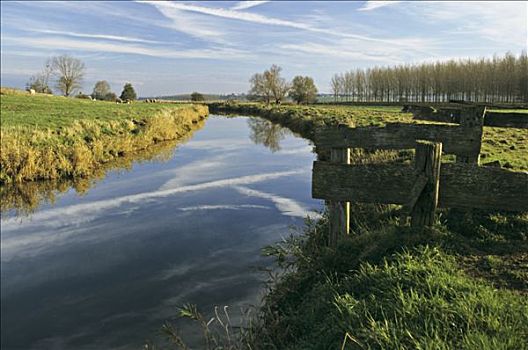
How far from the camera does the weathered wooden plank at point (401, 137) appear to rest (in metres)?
6.02

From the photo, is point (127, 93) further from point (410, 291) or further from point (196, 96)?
point (410, 291)

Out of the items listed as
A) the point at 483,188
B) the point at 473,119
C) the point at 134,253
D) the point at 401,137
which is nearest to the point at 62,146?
the point at 134,253

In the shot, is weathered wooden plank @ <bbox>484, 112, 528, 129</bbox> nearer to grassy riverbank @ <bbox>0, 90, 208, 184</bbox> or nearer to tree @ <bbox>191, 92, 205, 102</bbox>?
grassy riverbank @ <bbox>0, 90, 208, 184</bbox>

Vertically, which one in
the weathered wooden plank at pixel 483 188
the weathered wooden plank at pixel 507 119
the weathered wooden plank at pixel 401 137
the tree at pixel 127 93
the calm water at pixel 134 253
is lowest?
the calm water at pixel 134 253

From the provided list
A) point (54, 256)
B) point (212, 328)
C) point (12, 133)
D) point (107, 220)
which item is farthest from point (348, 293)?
point (12, 133)

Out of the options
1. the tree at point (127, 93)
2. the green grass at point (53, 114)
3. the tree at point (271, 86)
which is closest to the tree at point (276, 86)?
the tree at point (271, 86)

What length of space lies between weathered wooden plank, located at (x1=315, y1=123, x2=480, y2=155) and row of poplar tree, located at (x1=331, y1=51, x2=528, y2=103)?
70023 mm

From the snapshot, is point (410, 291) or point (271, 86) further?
point (271, 86)

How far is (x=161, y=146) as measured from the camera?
84.4 feet

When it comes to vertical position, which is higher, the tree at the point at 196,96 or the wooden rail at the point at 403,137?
the tree at the point at 196,96

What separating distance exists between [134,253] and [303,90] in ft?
322

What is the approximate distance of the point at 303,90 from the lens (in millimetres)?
103250

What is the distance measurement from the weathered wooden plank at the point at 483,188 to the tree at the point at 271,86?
103 meters

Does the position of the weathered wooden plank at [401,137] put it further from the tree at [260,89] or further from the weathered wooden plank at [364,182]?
the tree at [260,89]
